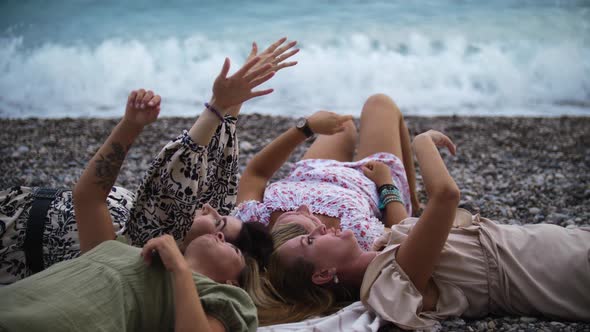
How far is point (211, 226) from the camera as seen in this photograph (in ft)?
9.62

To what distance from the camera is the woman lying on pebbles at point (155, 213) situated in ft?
9.34

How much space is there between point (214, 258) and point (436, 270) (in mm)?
1157

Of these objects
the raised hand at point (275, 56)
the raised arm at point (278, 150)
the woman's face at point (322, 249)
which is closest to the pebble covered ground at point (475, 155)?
the raised arm at point (278, 150)

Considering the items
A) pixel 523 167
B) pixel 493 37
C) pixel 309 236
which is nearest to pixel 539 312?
pixel 309 236

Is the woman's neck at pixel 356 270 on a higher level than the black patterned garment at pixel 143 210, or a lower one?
lower

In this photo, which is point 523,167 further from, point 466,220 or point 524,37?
point 524,37

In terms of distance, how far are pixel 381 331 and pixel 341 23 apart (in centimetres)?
1262

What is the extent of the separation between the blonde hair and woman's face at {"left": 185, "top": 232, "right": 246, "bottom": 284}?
193 mm

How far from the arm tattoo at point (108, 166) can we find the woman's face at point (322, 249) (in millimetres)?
941

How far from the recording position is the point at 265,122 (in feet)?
24.2

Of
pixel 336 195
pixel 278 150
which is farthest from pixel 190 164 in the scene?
pixel 278 150

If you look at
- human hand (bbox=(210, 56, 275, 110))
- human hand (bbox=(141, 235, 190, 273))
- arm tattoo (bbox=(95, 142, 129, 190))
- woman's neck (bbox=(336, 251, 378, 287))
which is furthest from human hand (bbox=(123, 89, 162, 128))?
woman's neck (bbox=(336, 251, 378, 287))

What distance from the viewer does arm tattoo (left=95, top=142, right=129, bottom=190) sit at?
9.11 ft

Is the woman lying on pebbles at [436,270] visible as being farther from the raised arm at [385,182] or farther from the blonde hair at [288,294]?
the raised arm at [385,182]
